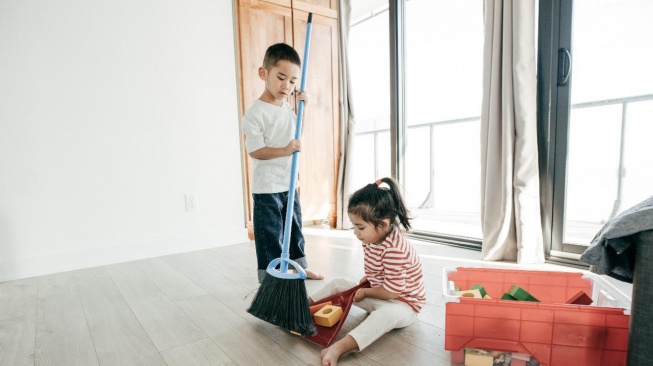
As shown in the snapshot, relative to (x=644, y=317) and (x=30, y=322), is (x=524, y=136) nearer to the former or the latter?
(x=644, y=317)

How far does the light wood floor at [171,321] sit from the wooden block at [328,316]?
0.08 meters

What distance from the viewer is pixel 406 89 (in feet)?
8.63

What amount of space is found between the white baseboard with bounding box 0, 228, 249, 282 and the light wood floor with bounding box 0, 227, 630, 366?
72 millimetres

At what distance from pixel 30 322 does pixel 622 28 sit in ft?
10.2

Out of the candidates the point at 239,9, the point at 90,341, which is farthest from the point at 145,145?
the point at 90,341

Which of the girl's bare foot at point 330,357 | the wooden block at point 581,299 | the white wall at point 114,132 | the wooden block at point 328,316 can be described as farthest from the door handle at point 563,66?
the white wall at point 114,132

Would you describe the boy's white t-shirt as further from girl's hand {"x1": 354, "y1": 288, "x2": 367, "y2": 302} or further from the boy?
girl's hand {"x1": 354, "y1": 288, "x2": 367, "y2": 302}

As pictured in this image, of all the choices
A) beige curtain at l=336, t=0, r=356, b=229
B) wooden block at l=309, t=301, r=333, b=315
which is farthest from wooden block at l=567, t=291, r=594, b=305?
beige curtain at l=336, t=0, r=356, b=229

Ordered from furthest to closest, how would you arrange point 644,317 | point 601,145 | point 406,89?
1. point 406,89
2. point 601,145
3. point 644,317

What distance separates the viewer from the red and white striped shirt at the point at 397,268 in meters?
1.07

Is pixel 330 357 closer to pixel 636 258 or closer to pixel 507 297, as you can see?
pixel 507 297

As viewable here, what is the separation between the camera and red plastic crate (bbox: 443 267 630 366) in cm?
80

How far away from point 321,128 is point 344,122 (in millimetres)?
215

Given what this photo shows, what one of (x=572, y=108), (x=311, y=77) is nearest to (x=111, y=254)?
(x=311, y=77)
